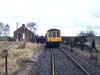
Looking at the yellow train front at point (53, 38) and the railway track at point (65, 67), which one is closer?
the railway track at point (65, 67)

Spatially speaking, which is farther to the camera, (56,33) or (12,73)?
(56,33)

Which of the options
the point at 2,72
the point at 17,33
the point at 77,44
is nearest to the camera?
the point at 2,72

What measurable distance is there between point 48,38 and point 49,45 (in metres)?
1.34

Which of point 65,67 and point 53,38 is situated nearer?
point 65,67

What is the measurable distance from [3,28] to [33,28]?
35.3 feet

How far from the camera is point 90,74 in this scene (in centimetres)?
1788

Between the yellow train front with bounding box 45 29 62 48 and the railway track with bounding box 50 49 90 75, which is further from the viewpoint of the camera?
the yellow train front with bounding box 45 29 62 48

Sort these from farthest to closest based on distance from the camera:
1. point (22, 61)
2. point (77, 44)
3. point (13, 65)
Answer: point (77, 44), point (22, 61), point (13, 65)

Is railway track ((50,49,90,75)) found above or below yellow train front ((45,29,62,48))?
below

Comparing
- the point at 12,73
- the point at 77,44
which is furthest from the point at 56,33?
the point at 12,73

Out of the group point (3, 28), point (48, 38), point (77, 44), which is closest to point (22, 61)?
point (77, 44)

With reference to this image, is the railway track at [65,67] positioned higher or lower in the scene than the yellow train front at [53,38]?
lower

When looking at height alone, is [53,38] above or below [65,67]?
above

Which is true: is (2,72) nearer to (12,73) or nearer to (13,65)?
(12,73)
